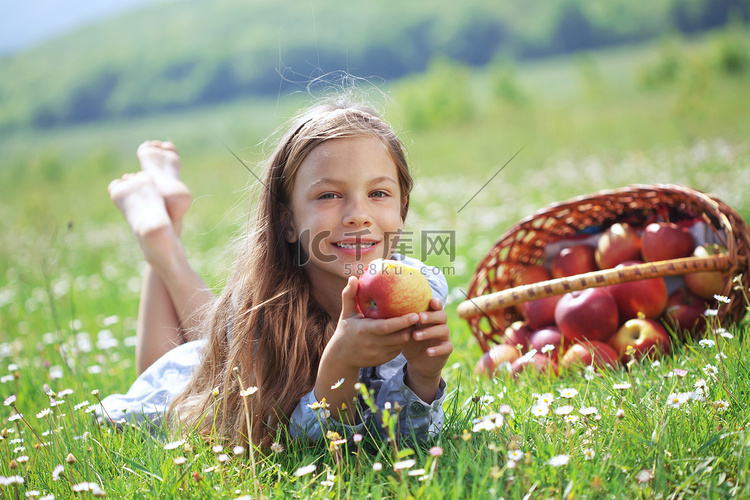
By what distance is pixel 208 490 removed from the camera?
142cm

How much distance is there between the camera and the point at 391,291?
4.88 ft

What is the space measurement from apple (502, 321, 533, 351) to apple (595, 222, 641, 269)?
44 centimetres

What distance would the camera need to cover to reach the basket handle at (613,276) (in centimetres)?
212

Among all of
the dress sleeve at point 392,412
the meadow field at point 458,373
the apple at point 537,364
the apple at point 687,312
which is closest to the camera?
the meadow field at point 458,373

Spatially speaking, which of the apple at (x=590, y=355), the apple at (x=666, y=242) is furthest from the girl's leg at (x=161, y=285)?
the apple at (x=666, y=242)

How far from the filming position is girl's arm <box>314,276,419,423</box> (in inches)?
57.7

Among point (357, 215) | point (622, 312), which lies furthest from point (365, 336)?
point (622, 312)

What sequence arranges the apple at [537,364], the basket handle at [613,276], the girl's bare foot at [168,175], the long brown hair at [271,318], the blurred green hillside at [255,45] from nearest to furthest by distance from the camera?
the long brown hair at [271,318], the basket handle at [613,276], the apple at [537,364], the girl's bare foot at [168,175], the blurred green hillside at [255,45]

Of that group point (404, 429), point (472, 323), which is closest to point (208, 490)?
point (404, 429)

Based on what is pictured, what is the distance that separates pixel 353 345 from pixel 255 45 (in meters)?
56.4

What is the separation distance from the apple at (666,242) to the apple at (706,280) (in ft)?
0.17

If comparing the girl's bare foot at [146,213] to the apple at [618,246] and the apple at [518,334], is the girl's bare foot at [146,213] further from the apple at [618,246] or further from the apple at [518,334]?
the apple at [618,246]

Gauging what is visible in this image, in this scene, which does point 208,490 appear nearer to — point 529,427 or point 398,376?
point 398,376

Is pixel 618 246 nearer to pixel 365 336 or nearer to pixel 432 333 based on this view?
pixel 432 333
